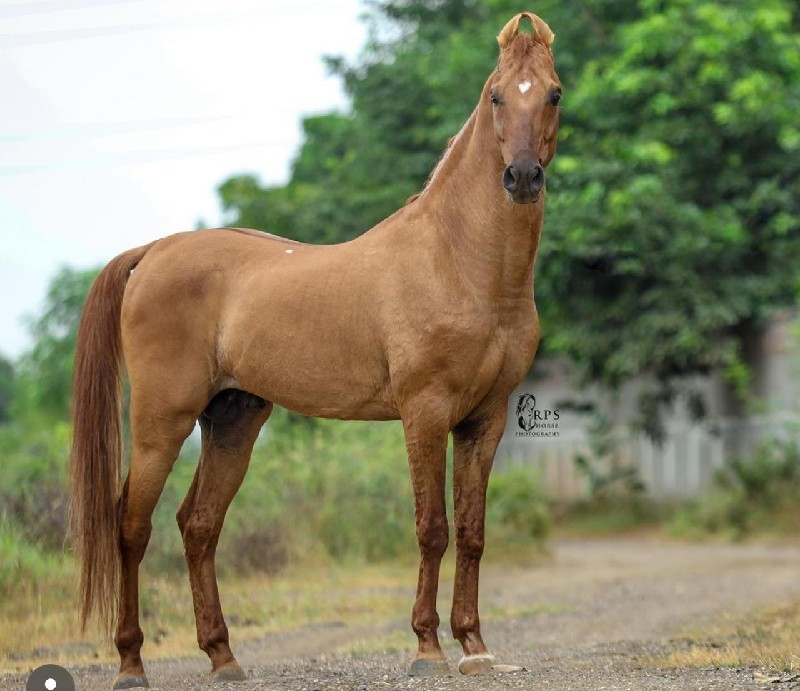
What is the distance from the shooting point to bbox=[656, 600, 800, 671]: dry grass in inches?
263

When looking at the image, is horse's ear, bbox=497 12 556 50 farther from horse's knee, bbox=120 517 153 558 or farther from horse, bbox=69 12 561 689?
horse's knee, bbox=120 517 153 558

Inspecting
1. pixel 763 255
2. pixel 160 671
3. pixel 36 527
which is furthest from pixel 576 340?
pixel 160 671

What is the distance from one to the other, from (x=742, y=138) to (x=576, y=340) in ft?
12.5

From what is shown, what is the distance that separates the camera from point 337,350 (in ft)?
21.3

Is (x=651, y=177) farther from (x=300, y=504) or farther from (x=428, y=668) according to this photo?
(x=428, y=668)

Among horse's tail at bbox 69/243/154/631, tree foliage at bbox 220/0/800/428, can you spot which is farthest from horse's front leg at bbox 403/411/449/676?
tree foliage at bbox 220/0/800/428

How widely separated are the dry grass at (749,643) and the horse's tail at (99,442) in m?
2.88

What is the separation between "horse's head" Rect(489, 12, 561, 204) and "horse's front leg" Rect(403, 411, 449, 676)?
45.4 inches

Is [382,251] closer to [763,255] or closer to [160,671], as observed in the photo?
[160,671]

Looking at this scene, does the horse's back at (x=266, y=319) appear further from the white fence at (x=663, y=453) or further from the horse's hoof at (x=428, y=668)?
the white fence at (x=663, y=453)

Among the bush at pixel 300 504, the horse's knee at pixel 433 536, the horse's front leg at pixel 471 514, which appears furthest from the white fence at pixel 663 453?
the horse's knee at pixel 433 536

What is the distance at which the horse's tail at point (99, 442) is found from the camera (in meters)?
6.79

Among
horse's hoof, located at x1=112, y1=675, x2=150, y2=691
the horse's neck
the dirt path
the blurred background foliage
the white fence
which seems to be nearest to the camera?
the dirt path

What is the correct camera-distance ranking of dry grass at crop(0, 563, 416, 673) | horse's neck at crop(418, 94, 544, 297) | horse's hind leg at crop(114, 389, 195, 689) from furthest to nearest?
dry grass at crop(0, 563, 416, 673)
horse's hind leg at crop(114, 389, 195, 689)
horse's neck at crop(418, 94, 544, 297)
